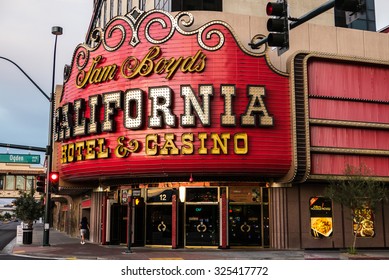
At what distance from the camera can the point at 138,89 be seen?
89.5 feet

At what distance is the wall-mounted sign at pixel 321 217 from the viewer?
28734mm

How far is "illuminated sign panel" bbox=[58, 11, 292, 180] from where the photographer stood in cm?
2644

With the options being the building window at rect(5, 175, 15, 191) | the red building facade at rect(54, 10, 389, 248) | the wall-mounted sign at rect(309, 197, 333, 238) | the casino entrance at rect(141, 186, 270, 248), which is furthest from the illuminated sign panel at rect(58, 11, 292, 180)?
the building window at rect(5, 175, 15, 191)

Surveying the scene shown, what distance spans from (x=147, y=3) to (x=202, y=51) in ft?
41.6

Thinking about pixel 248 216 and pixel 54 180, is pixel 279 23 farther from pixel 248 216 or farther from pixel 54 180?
pixel 54 180

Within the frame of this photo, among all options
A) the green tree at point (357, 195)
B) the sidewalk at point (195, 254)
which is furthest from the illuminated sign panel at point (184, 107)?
the sidewalk at point (195, 254)

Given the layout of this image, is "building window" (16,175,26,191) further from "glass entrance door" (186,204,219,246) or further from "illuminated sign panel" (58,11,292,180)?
"glass entrance door" (186,204,219,246)

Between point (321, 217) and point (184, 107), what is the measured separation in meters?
10.8

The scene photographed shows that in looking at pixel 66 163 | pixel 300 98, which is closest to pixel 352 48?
pixel 300 98

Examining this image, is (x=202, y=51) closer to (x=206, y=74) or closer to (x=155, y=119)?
(x=206, y=74)

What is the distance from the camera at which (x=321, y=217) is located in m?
29.0

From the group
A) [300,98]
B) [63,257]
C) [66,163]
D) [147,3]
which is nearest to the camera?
[63,257]

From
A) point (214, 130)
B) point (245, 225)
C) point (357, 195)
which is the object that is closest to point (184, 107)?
point (214, 130)

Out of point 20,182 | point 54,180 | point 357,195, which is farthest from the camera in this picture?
point 20,182
